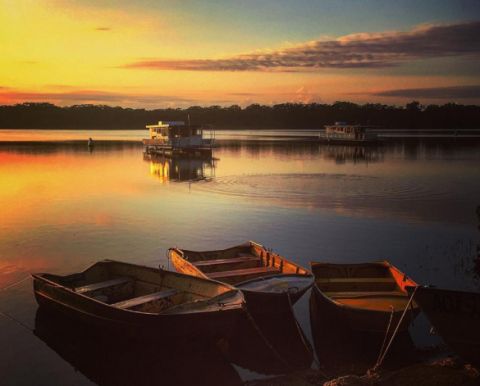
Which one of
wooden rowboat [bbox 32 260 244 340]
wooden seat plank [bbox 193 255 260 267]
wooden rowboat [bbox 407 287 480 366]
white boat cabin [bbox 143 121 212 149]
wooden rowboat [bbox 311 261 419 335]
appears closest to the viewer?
wooden rowboat [bbox 407 287 480 366]

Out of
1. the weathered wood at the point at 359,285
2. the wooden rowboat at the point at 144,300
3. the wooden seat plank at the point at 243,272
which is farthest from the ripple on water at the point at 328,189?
the wooden rowboat at the point at 144,300

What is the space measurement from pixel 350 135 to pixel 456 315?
91060 mm

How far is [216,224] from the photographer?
1032 inches

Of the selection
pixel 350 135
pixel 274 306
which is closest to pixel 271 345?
pixel 274 306

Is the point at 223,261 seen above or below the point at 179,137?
below

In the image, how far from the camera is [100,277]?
14.5 meters

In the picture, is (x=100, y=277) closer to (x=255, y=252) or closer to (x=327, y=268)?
(x=255, y=252)

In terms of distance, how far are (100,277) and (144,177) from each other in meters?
36.5

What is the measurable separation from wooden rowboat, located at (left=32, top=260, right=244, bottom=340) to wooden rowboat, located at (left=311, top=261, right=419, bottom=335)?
266cm

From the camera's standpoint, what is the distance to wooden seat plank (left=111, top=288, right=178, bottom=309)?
466 inches

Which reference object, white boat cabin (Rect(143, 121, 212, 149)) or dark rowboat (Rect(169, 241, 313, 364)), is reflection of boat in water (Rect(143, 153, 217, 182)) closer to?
white boat cabin (Rect(143, 121, 212, 149))

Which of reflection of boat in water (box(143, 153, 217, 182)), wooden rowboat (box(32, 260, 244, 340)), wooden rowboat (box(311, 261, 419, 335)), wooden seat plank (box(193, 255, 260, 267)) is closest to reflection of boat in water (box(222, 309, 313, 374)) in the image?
wooden rowboat (box(32, 260, 244, 340))

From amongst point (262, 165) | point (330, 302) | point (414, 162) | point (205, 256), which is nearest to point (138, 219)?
point (205, 256)

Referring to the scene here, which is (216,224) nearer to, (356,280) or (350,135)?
(356,280)
